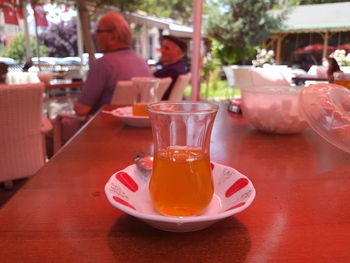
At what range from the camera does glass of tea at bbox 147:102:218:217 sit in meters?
0.43

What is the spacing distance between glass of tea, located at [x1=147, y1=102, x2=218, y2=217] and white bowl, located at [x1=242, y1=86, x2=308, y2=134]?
508mm

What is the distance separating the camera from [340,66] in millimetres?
1177

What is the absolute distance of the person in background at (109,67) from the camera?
2086 millimetres

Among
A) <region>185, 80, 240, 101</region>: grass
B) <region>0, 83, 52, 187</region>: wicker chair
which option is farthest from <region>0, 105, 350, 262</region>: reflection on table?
<region>185, 80, 240, 101</region>: grass

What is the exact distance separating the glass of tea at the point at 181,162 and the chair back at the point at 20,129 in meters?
1.28

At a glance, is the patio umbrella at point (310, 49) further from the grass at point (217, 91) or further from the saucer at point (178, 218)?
the grass at point (217, 91)

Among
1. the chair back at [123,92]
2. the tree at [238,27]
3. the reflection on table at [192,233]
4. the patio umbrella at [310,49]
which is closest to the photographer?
the reflection on table at [192,233]

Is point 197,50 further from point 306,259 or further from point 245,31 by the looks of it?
point 245,31

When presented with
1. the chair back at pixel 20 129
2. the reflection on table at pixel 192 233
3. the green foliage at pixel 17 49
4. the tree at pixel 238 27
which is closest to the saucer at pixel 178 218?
the reflection on table at pixel 192 233

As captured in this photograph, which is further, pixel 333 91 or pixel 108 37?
pixel 108 37

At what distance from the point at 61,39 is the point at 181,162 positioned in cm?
970

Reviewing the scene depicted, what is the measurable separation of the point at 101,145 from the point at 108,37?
1700 millimetres

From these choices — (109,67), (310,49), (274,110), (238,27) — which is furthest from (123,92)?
(238,27)

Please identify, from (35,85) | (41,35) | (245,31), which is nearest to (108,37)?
(35,85)
